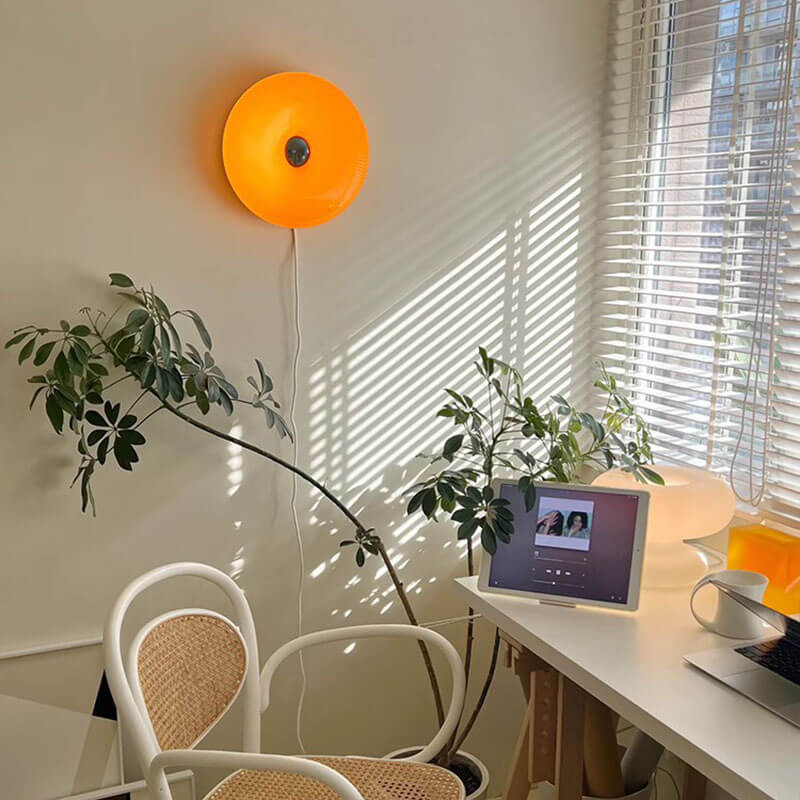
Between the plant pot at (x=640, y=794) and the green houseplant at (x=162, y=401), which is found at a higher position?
the green houseplant at (x=162, y=401)

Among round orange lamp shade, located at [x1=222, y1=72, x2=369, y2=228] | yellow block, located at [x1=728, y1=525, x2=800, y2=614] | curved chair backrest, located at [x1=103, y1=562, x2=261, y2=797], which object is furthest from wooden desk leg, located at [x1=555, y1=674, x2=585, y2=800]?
round orange lamp shade, located at [x1=222, y1=72, x2=369, y2=228]

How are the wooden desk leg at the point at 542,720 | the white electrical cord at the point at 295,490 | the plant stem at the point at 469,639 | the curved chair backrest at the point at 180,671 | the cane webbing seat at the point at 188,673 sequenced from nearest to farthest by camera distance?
1. the curved chair backrest at the point at 180,671
2. the cane webbing seat at the point at 188,673
3. the wooden desk leg at the point at 542,720
4. the white electrical cord at the point at 295,490
5. the plant stem at the point at 469,639

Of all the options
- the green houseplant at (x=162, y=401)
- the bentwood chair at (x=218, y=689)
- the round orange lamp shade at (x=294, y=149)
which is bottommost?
the bentwood chair at (x=218, y=689)

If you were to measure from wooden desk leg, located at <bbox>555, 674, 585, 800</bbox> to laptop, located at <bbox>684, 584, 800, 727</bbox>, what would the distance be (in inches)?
10.2

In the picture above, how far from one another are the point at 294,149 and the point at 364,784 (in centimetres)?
123

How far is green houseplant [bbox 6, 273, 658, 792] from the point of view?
1.80 metres

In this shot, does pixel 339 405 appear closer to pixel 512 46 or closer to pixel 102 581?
pixel 102 581

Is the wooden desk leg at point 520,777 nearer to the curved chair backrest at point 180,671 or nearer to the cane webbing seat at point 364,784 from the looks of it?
the cane webbing seat at point 364,784

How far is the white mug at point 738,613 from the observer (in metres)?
1.72

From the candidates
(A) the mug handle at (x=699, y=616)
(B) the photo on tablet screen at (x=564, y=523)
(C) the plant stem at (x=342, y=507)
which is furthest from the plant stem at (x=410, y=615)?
(A) the mug handle at (x=699, y=616)

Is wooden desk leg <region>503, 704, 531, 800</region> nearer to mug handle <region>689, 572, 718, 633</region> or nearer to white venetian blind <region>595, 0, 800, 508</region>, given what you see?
mug handle <region>689, 572, 718, 633</region>

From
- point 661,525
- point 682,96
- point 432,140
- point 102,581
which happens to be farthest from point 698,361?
point 102,581

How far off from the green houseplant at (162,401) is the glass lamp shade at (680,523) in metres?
0.08

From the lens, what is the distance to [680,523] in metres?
1.95
